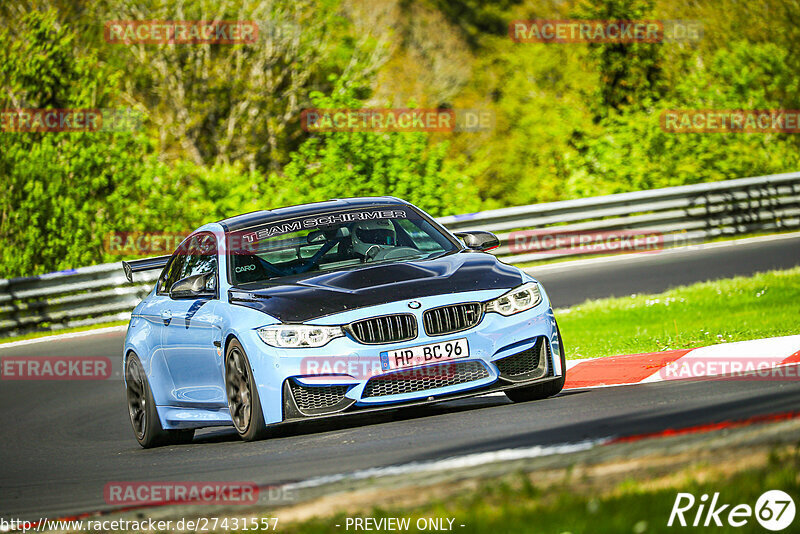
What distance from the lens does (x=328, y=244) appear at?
29.3 feet

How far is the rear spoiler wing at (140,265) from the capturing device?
9.61m

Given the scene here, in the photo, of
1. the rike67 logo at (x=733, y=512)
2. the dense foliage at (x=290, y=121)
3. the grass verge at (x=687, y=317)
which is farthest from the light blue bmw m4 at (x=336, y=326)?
the dense foliage at (x=290, y=121)

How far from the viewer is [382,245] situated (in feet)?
29.6

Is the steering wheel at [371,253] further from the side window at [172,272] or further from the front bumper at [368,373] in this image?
the side window at [172,272]

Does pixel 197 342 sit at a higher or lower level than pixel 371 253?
lower

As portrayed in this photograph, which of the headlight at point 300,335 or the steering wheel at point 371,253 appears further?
the steering wheel at point 371,253

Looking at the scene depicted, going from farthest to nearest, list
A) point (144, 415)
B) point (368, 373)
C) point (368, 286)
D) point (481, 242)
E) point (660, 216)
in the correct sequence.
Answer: point (660, 216), point (144, 415), point (481, 242), point (368, 286), point (368, 373)

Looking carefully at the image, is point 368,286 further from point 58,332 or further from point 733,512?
point 58,332

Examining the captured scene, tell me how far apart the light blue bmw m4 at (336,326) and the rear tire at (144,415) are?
16 millimetres

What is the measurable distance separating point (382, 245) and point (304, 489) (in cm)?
382

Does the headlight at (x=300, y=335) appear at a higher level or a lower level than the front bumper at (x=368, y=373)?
higher

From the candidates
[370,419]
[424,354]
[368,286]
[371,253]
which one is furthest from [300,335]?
[371,253]

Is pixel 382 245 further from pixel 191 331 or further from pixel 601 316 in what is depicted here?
pixel 601 316

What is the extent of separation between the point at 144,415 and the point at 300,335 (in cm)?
234
